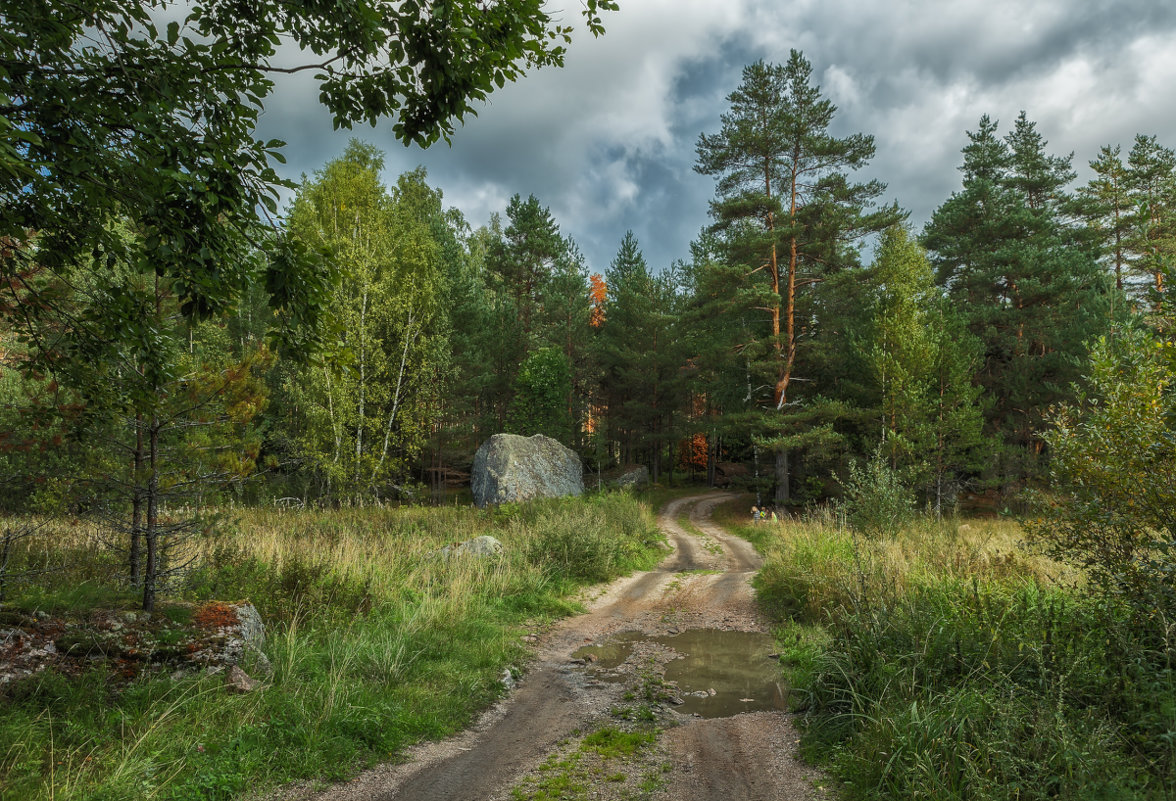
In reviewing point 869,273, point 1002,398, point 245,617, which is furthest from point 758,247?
point 245,617

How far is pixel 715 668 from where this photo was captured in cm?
658

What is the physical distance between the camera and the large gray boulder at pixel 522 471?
21.9 metres

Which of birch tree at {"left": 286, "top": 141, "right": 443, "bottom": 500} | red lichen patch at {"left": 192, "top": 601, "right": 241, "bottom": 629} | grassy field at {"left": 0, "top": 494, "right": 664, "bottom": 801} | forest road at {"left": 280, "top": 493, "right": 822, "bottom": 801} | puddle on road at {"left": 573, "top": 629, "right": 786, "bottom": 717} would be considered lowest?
puddle on road at {"left": 573, "top": 629, "right": 786, "bottom": 717}

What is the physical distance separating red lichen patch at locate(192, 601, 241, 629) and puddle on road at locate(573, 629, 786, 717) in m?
3.77

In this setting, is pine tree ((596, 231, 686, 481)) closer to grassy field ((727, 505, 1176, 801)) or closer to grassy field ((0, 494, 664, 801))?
grassy field ((0, 494, 664, 801))

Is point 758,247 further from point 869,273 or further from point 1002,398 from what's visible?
point 1002,398

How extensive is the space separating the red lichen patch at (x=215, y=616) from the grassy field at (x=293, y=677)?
1.47 ft

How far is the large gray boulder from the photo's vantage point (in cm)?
2194

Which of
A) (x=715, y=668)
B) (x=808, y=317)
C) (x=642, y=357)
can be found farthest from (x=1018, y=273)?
(x=715, y=668)

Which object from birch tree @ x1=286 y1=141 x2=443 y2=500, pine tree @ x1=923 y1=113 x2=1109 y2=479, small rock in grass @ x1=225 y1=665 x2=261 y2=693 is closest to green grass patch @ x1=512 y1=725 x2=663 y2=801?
small rock in grass @ x1=225 y1=665 x2=261 y2=693

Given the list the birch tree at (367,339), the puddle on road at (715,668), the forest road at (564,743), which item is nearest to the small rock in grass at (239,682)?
the forest road at (564,743)

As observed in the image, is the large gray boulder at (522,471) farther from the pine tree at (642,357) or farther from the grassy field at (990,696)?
the grassy field at (990,696)

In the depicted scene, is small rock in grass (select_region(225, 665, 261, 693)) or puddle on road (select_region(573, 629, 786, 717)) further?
puddle on road (select_region(573, 629, 786, 717))

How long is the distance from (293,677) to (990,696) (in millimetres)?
5368
